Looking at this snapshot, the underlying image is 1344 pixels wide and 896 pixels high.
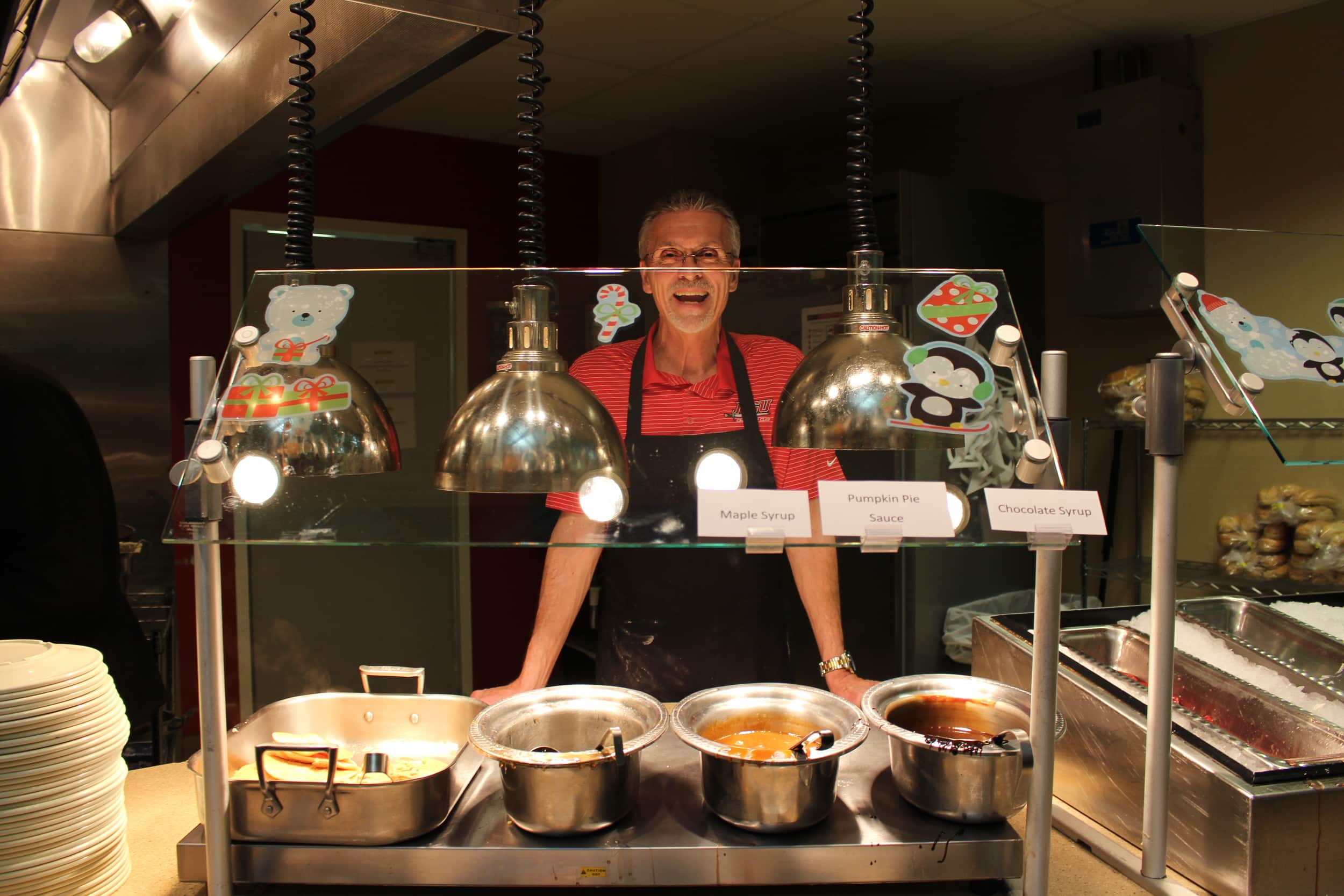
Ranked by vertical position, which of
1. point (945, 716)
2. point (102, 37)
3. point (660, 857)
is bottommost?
point (660, 857)

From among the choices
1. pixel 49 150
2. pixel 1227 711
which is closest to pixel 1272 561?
pixel 1227 711

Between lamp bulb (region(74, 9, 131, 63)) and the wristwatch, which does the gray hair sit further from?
lamp bulb (region(74, 9, 131, 63))

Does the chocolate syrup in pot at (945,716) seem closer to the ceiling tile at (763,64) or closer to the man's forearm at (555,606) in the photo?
the man's forearm at (555,606)

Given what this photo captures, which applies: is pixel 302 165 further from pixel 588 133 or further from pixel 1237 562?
pixel 588 133

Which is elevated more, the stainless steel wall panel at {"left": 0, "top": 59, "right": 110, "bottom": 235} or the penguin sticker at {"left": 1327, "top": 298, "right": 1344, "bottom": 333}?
the stainless steel wall panel at {"left": 0, "top": 59, "right": 110, "bottom": 235}

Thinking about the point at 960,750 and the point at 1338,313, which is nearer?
the point at 960,750

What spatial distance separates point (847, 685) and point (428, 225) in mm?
3157

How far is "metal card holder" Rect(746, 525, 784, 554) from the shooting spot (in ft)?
3.06

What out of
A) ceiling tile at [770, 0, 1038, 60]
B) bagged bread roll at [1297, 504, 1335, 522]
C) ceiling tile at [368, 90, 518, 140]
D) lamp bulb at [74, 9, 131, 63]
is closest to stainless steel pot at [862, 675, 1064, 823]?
bagged bread roll at [1297, 504, 1335, 522]

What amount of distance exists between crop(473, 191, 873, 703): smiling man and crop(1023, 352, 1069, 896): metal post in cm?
28

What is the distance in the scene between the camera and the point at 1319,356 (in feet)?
4.07

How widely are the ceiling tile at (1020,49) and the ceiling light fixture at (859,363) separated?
7.39 feet

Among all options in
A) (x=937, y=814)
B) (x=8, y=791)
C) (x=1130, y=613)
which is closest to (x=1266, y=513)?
(x=1130, y=613)

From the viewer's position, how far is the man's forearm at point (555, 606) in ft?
5.74
